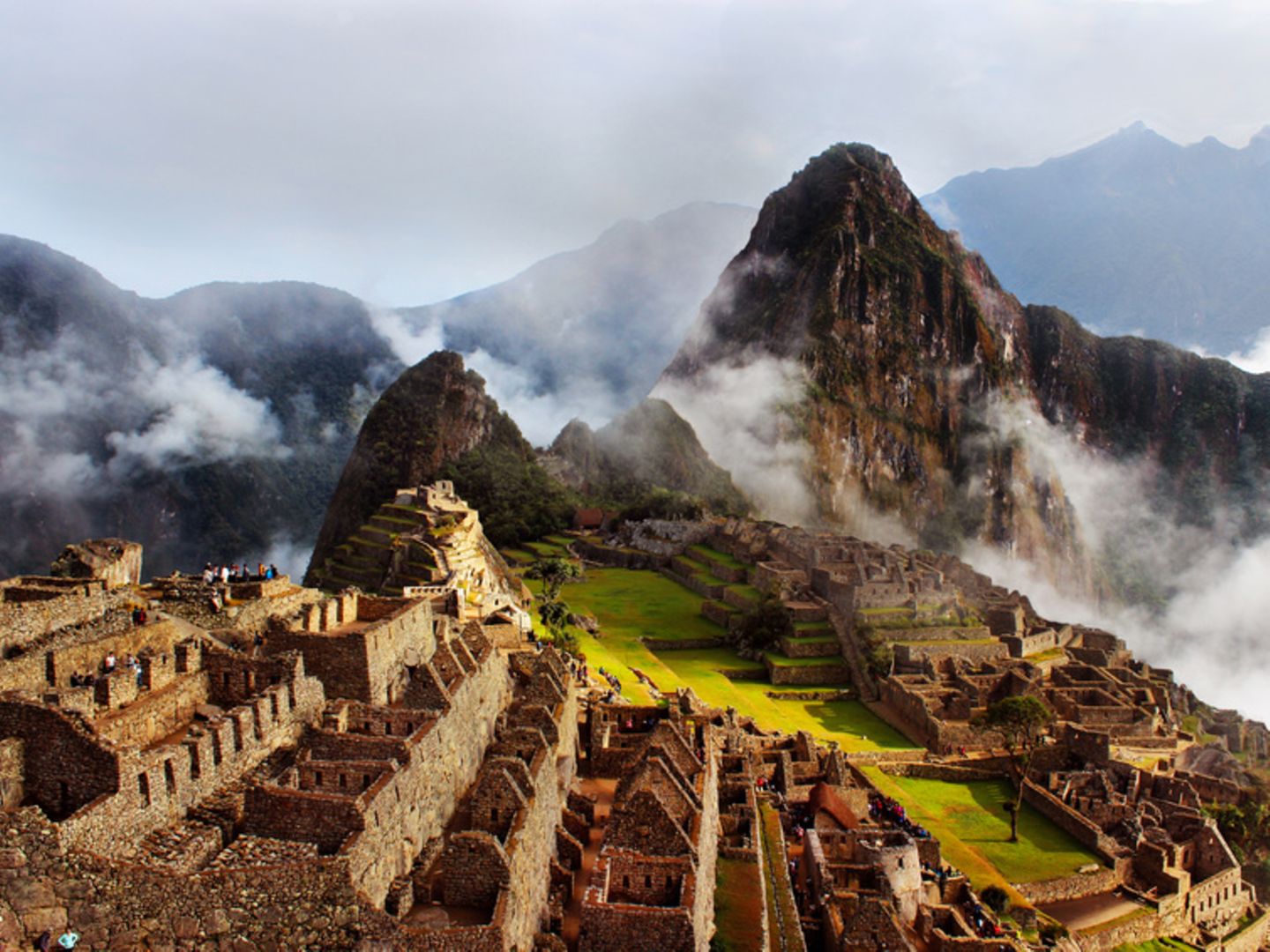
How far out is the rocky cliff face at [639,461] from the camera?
113 metres

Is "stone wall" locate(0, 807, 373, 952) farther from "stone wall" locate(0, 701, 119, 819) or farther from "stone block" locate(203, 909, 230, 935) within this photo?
"stone wall" locate(0, 701, 119, 819)

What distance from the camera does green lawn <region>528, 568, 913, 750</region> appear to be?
37.5 m

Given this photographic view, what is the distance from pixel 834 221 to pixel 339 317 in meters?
136

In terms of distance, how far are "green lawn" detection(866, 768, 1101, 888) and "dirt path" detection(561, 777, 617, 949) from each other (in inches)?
482

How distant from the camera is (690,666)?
46125mm

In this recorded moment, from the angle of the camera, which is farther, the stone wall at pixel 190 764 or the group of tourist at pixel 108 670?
the group of tourist at pixel 108 670

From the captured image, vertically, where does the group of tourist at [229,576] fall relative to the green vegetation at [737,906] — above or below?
above

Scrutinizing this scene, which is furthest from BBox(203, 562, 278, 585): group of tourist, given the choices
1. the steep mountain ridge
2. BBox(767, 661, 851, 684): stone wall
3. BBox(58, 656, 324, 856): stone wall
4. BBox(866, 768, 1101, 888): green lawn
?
BBox(767, 661, 851, 684): stone wall

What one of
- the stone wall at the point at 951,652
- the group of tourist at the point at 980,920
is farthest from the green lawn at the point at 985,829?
the stone wall at the point at 951,652

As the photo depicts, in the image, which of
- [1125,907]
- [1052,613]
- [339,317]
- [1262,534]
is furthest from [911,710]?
[1262,534]

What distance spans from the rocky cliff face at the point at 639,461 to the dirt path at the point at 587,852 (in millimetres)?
87878

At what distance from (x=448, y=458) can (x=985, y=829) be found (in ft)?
230

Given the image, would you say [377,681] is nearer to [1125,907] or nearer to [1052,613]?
[1125,907]

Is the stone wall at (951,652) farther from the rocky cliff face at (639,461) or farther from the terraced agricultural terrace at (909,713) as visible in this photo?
the rocky cliff face at (639,461)
